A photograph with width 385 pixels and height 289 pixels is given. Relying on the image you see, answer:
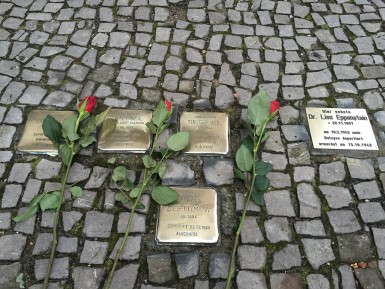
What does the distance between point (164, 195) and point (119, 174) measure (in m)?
0.37

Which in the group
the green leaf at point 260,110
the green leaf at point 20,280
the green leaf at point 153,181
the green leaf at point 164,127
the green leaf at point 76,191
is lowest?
the green leaf at point 20,280

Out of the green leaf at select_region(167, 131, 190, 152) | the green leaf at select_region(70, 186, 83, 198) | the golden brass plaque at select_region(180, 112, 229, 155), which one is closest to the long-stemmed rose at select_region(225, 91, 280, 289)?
the golden brass plaque at select_region(180, 112, 229, 155)

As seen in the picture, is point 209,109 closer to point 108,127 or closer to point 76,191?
point 108,127

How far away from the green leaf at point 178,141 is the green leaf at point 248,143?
1.38 ft

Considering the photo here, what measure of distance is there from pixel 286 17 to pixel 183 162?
6.90ft

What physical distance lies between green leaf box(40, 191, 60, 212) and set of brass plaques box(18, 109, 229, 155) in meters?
0.41

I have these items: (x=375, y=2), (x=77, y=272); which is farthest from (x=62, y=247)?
(x=375, y=2)

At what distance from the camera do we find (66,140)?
2.86 meters

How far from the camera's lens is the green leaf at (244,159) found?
2.74m

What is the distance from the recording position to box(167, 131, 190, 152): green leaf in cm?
282

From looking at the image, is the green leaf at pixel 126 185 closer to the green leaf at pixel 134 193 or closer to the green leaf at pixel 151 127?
the green leaf at pixel 134 193

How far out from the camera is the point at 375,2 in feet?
14.0

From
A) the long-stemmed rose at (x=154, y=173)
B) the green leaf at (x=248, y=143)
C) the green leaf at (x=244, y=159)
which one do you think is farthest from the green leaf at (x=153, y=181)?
the green leaf at (x=248, y=143)

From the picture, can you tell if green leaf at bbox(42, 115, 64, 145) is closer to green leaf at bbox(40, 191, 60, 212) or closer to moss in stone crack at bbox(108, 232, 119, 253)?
green leaf at bbox(40, 191, 60, 212)
